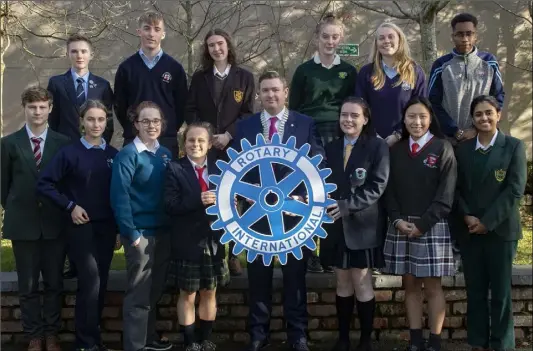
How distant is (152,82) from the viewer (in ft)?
19.0

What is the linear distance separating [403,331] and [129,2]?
278 inches

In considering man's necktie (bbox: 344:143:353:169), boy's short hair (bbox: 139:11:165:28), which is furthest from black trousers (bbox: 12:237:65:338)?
man's necktie (bbox: 344:143:353:169)

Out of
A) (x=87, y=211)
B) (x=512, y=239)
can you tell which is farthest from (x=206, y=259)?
(x=512, y=239)

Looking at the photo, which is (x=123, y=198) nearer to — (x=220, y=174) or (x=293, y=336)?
(x=220, y=174)

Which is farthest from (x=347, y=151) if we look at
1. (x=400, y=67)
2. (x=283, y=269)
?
(x=283, y=269)

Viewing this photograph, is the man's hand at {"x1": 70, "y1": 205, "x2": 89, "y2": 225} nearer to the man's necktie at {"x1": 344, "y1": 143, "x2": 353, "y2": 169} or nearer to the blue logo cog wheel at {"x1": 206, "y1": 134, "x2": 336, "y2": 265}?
the blue logo cog wheel at {"x1": 206, "y1": 134, "x2": 336, "y2": 265}

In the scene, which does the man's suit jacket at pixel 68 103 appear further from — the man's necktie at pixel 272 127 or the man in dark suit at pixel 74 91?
the man's necktie at pixel 272 127

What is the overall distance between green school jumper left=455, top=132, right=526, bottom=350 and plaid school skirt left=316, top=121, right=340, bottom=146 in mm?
1004

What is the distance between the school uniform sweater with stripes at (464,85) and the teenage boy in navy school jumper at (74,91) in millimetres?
2778

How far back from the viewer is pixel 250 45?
11438 millimetres

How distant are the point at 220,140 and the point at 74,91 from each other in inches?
51.0

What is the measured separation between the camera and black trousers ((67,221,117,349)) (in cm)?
514

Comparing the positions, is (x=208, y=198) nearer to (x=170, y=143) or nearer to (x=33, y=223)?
(x=170, y=143)

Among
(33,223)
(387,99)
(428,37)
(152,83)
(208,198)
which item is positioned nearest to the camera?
(208,198)
